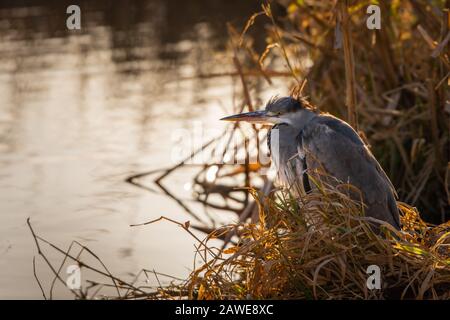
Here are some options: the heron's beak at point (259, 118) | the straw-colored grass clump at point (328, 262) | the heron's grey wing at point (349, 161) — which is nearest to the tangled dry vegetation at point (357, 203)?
the straw-colored grass clump at point (328, 262)

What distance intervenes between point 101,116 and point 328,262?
5926 millimetres

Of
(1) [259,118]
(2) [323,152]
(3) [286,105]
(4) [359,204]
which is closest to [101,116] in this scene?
(1) [259,118]

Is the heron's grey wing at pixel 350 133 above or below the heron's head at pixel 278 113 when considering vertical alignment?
below

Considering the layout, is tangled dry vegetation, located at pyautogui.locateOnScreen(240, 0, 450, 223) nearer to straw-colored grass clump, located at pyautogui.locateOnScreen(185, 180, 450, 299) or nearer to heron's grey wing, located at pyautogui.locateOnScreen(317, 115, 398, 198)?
heron's grey wing, located at pyautogui.locateOnScreen(317, 115, 398, 198)

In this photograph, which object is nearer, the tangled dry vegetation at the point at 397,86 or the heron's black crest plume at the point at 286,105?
the heron's black crest plume at the point at 286,105

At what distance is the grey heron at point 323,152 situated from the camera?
16.7 ft

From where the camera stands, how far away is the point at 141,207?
7.70 m

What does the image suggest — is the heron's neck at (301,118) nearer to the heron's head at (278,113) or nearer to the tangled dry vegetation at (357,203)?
the heron's head at (278,113)

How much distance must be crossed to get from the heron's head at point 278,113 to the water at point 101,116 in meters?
1.23

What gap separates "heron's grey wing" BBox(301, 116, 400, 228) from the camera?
16.8 feet

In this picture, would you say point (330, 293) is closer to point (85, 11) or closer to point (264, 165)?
point (264, 165)

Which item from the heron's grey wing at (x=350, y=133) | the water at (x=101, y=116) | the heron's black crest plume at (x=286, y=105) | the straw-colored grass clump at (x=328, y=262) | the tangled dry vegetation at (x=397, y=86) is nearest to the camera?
the straw-colored grass clump at (x=328, y=262)

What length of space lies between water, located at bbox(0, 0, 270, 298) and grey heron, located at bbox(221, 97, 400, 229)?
124cm

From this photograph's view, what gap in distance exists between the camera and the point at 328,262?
4387mm
